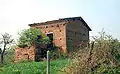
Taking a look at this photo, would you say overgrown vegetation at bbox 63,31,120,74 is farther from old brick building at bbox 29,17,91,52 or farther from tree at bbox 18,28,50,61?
old brick building at bbox 29,17,91,52

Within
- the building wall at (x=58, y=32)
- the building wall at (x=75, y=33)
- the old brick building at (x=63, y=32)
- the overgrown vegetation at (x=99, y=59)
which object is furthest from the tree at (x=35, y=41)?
the overgrown vegetation at (x=99, y=59)

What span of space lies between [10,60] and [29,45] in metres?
3.80

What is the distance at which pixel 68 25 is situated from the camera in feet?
97.4

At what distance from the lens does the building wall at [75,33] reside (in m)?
29.7

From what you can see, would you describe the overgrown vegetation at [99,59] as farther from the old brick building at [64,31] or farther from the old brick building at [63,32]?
the old brick building at [64,31]

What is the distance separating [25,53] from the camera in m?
27.3

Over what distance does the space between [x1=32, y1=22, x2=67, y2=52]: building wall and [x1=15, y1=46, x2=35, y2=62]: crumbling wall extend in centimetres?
360

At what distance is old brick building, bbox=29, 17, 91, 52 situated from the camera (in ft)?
96.0

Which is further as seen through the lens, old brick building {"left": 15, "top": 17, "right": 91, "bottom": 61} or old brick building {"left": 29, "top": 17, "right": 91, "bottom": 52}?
old brick building {"left": 29, "top": 17, "right": 91, "bottom": 52}

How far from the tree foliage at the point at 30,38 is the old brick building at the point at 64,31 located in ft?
5.68

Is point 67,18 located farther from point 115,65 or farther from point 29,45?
point 115,65

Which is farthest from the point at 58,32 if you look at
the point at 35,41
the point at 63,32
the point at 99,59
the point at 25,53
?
the point at 99,59

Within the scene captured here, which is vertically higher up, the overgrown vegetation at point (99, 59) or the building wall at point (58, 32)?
the building wall at point (58, 32)

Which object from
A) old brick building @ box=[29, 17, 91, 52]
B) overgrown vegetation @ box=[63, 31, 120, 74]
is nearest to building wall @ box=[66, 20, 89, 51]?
old brick building @ box=[29, 17, 91, 52]
